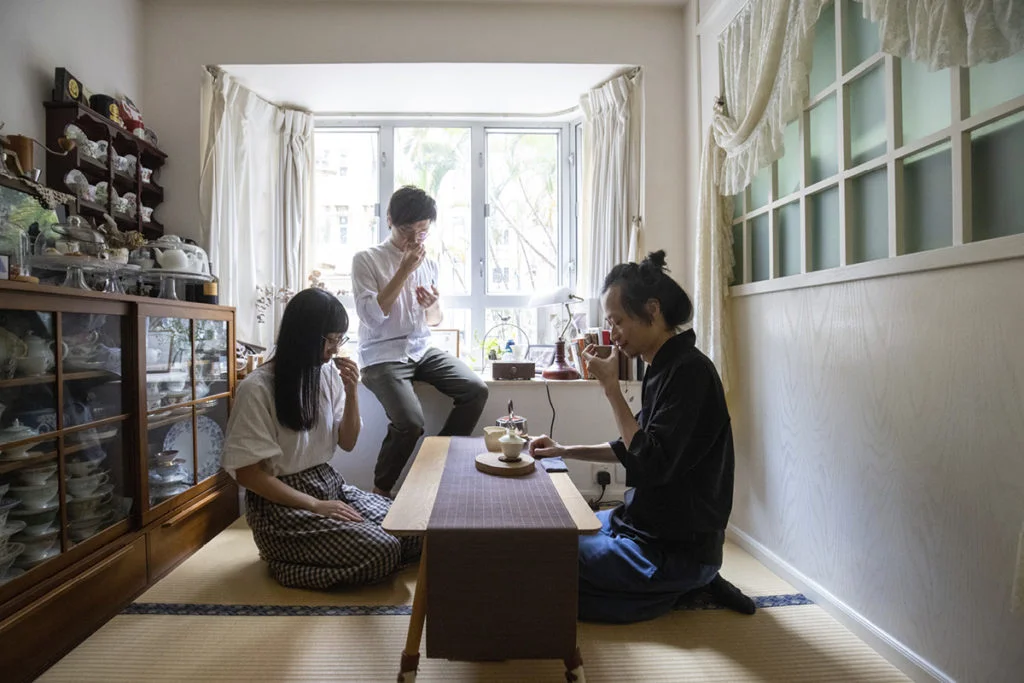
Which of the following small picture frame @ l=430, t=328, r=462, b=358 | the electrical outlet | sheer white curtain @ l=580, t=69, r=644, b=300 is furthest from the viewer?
small picture frame @ l=430, t=328, r=462, b=358

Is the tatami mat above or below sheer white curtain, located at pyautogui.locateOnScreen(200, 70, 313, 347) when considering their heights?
below

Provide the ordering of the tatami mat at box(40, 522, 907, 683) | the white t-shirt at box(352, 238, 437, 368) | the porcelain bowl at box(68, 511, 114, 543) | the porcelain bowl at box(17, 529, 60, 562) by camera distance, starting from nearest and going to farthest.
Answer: the tatami mat at box(40, 522, 907, 683), the porcelain bowl at box(17, 529, 60, 562), the porcelain bowl at box(68, 511, 114, 543), the white t-shirt at box(352, 238, 437, 368)

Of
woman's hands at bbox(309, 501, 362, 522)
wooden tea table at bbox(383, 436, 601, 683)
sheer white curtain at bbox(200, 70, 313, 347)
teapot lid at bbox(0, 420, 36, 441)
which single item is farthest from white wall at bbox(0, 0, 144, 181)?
wooden tea table at bbox(383, 436, 601, 683)

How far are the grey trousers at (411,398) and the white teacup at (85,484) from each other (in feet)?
3.43

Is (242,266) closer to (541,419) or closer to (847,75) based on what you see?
(541,419)

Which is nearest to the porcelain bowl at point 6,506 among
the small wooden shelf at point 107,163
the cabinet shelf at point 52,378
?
the cabinet shelf at point 52,378

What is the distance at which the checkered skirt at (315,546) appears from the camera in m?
1.72

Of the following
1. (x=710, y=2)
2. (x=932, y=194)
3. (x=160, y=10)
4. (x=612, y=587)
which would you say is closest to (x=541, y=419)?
(x=612, y=587)

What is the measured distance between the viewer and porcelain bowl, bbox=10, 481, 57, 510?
56.6 inches

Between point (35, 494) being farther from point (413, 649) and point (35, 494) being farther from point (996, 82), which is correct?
point (996, 82)

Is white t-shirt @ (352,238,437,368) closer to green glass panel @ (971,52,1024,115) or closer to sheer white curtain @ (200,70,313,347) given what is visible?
sheer white curtain @ (200,70,313,347)

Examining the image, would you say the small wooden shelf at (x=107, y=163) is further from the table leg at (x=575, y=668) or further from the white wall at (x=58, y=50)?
the table leg at (x=575, y=668)

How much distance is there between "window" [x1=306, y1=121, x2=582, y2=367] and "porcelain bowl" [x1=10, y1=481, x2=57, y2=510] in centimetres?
205

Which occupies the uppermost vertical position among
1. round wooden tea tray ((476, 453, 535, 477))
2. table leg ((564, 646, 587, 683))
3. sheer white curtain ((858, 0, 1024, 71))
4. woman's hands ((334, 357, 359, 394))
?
sheer white curtain ((858, 0, 1024, 71))
